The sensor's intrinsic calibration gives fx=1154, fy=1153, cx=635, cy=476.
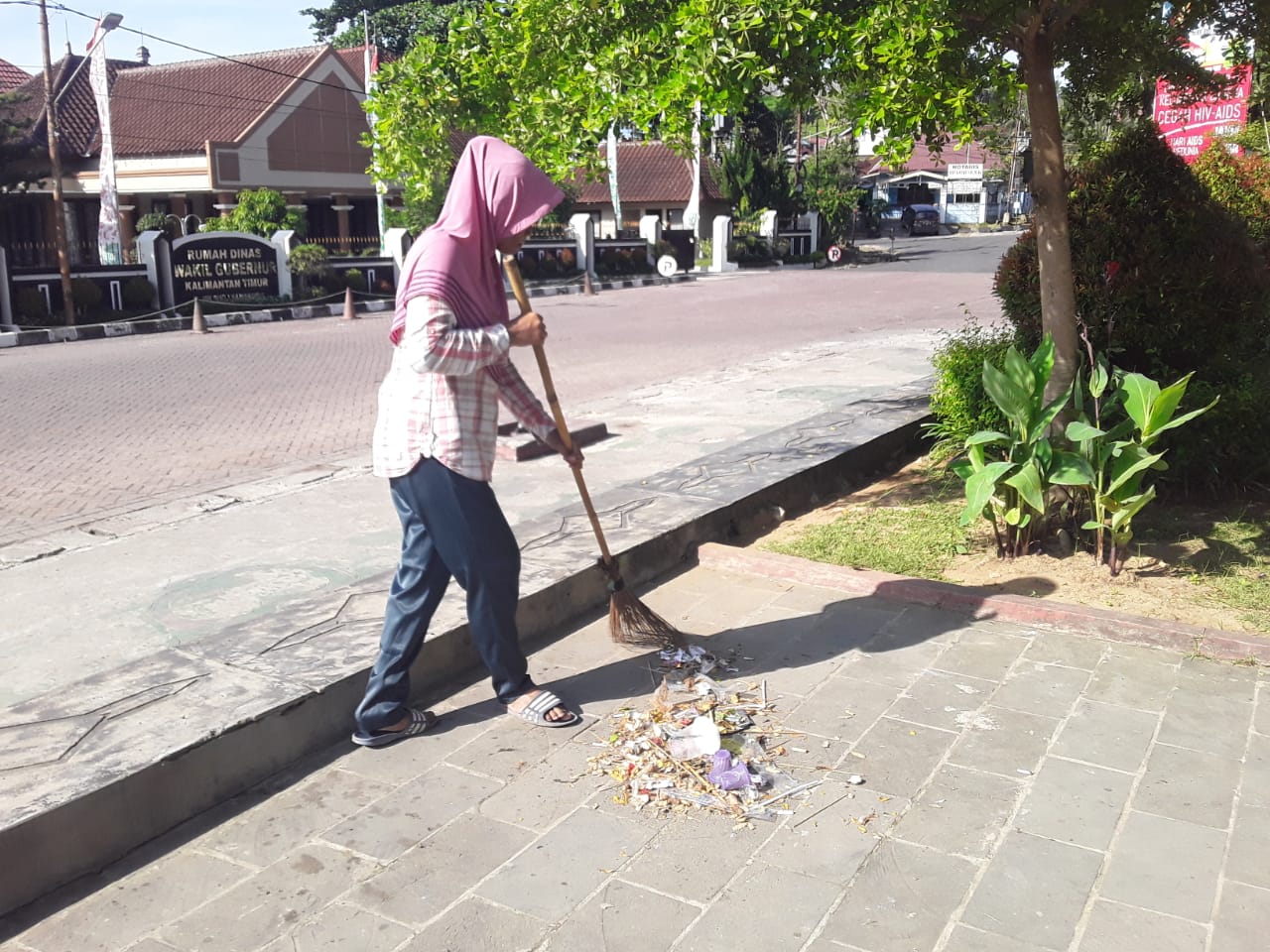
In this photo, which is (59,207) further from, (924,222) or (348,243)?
(924,222)

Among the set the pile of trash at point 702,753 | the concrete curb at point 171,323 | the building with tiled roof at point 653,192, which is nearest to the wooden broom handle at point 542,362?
the pile of trash at point 702,753

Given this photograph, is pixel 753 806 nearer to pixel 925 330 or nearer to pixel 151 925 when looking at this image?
pixel 151 925

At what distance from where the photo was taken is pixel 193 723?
3.41 meters

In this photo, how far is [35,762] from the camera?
316 centimetres

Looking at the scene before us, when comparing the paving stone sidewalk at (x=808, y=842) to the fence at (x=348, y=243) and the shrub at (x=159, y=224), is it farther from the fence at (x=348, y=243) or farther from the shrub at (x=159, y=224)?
the fence at (x=348, y=243)

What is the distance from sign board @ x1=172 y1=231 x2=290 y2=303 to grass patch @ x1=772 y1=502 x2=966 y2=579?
59.0 ft

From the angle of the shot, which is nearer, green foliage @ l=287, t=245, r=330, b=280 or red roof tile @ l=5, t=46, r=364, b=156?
green foliage @ l=287, t=245, r=330, b=280

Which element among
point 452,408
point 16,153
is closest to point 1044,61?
point 452,408

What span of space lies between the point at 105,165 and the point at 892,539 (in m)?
22.7

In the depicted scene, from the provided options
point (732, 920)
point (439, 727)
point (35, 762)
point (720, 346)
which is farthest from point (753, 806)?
point (720, 346)

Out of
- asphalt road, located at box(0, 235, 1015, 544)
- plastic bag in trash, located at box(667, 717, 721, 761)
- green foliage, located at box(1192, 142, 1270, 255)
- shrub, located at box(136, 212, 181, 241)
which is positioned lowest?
plastic bag in trash, located at box(667, 717, 721, 761)

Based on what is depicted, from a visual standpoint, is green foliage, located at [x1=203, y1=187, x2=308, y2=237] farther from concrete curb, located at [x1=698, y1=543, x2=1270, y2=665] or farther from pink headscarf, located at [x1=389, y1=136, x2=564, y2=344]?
pink headscarf, located at [x1=389, y1=136, x2=564, y2=344]

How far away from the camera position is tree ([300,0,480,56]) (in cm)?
5041

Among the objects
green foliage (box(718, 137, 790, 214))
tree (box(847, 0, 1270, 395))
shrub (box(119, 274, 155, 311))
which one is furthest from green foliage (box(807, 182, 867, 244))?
tree (box(847, 0, 1270, 395))
